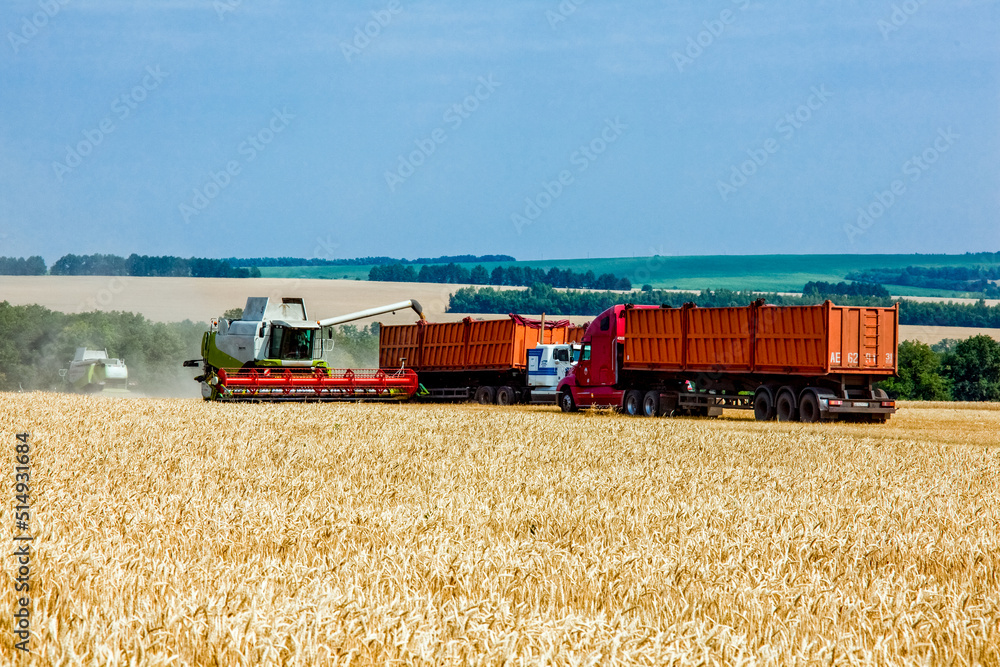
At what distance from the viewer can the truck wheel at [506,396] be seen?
36781 millimetres

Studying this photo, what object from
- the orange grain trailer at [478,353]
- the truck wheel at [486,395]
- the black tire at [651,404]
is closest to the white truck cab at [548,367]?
the orange grain trailer at [478,353]

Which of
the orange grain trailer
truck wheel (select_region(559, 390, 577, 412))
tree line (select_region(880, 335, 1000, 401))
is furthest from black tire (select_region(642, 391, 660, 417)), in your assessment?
tree line (select_region(880, 335, 1000, 401))

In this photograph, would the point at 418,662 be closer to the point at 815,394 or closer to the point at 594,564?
the point at 594,564

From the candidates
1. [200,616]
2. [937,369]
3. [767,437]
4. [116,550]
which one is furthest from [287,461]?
[937,369]

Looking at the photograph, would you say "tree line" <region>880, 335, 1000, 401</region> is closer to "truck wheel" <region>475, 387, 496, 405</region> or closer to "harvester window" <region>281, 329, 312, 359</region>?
"truck wheel" <region>475, 387, 496, 405</region>

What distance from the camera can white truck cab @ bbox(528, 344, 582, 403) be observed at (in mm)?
34812

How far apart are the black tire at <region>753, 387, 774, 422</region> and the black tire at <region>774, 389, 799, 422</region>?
0.48 ft

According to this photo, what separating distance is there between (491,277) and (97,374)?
348 ft

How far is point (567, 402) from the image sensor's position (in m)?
33.3

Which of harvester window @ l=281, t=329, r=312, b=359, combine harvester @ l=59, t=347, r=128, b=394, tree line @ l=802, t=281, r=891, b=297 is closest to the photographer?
harvester window @ l=281, t=329, r=312, b=359

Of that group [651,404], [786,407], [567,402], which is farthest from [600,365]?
[786,407]

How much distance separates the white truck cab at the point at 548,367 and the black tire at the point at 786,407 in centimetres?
836

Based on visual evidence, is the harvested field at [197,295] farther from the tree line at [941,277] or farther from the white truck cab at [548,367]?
the tree line at [941,277]

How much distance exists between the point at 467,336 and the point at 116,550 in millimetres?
32154
